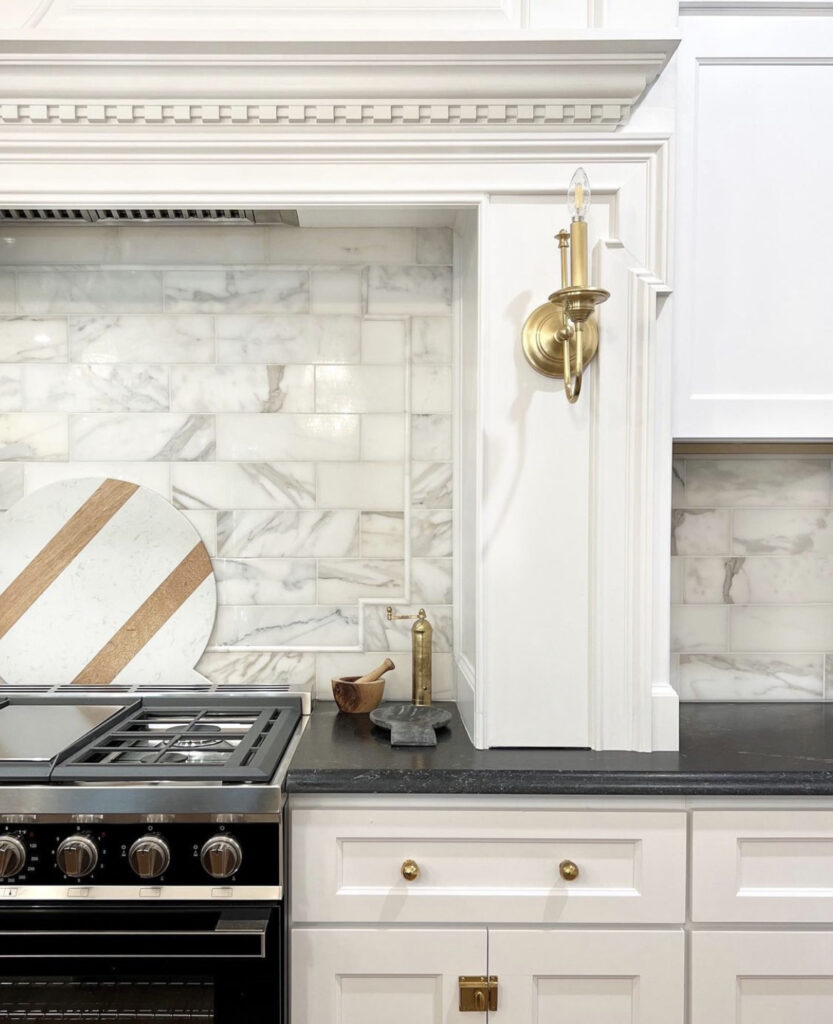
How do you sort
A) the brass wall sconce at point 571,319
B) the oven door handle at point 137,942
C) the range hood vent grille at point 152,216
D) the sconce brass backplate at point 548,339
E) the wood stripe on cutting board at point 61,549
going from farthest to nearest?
Result: the wood stripe on cutting board at point 61,549 < the range hood vent grille at point 152,216 < the sconce brass backplate at point 548,339 < the brass wall sconce at point 571,319 < the oven door handle at point 137,942

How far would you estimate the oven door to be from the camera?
1.23m

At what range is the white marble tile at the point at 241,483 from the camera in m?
1.91

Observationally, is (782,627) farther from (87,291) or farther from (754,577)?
(87,291)

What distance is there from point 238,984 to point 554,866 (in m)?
0.57

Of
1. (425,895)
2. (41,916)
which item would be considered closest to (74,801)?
(41,916)

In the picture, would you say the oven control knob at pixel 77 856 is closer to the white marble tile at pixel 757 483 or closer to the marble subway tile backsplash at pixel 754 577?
the marble subway tile backsplash at pixel 754 577

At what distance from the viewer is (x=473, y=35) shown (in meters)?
1.39

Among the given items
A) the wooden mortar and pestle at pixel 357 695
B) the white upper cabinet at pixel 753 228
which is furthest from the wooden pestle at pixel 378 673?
the white upper cabinet at pixel 753 228

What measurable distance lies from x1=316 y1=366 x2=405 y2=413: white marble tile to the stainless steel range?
0.94 meters

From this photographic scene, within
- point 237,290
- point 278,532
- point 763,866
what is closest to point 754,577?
point 763,866

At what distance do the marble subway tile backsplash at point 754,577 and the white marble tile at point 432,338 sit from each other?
68cm

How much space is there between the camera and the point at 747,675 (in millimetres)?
1918

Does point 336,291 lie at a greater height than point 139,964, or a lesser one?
greater

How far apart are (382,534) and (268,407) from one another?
1.42 feet
